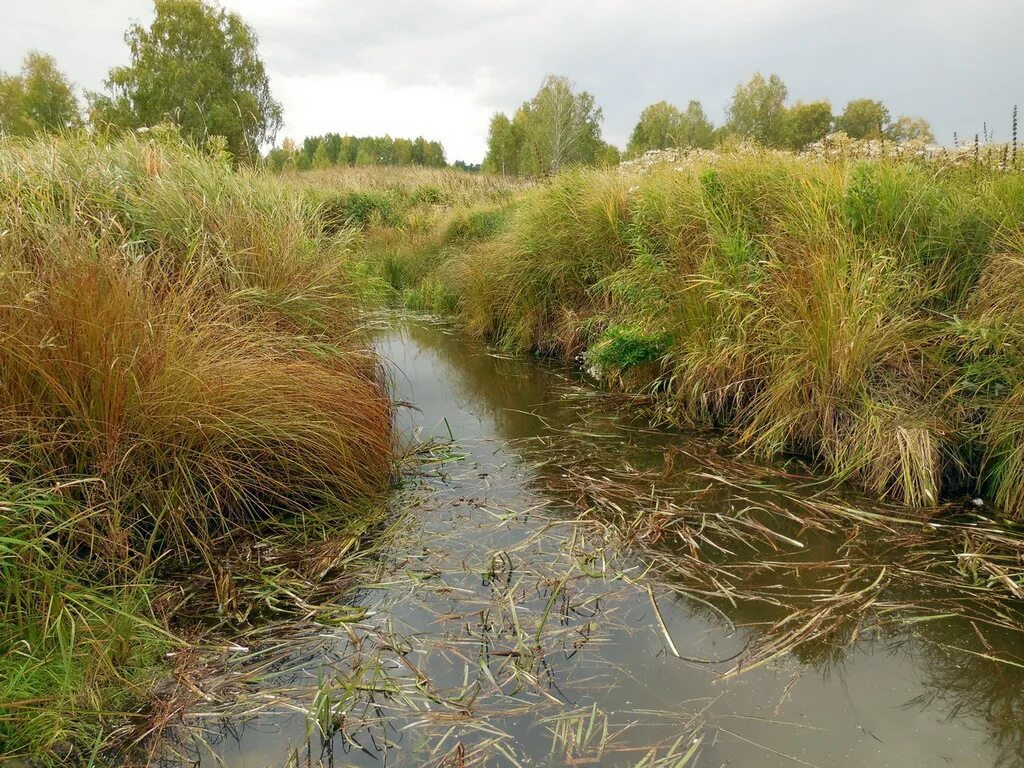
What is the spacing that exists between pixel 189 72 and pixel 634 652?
97.6ft

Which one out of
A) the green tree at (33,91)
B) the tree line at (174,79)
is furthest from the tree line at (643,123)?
the green tree at (33,91)

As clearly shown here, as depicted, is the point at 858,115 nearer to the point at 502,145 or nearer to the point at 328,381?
the point at 502,145

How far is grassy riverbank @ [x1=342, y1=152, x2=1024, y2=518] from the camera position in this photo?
359 centimetres

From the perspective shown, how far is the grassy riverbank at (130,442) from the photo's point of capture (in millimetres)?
2098

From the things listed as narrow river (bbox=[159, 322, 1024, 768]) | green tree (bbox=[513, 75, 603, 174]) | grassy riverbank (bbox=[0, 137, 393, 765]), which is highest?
green tree (bbox=[513, 75, 603, 174])

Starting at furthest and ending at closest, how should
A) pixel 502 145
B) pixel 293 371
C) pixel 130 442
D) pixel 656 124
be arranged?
pixel 656 124
pixel 502 145
pixel 293 371
pixel 130 442

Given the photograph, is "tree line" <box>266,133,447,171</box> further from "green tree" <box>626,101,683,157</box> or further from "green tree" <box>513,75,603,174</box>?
"green tree" <box>513,75,603,174</box>

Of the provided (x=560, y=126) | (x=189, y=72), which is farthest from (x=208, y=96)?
(x=560, y=126)

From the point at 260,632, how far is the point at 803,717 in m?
1.99

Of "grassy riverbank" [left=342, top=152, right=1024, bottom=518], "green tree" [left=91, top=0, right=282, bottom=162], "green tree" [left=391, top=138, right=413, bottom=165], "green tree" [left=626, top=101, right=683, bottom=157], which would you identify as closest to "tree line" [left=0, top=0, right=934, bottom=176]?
"green tree" [left=91, top=0, right=282, bottom=162]

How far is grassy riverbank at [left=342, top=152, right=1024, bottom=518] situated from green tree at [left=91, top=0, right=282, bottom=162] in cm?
2250

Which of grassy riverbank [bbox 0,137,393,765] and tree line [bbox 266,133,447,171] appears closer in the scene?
grassy riverbank [bbox 0,137,393,765]

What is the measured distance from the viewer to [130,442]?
9.36ft

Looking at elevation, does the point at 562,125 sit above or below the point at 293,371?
above
